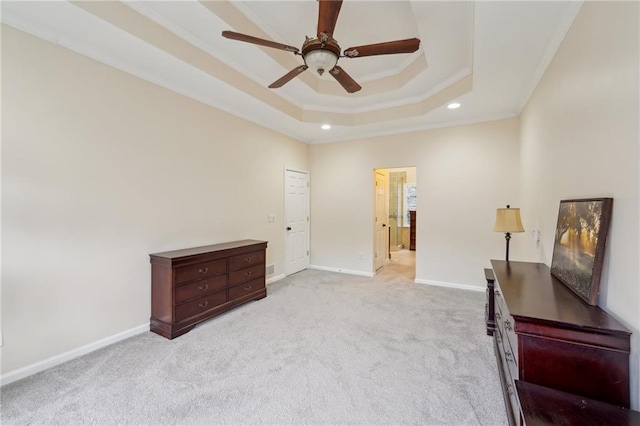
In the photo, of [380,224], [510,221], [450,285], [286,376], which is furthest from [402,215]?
[286,376]

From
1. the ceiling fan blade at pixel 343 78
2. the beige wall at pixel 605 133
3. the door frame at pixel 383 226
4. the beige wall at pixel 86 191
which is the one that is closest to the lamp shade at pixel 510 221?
the beige wall at pixel 605 133

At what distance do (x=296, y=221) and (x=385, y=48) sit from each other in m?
3.57

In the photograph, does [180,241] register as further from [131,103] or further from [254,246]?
[131,103]

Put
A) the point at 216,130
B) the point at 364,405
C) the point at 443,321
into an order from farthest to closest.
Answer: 1. the point at 216,130
2. the point at 443,321
3. the point at 364,405

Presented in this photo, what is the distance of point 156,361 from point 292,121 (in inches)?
136

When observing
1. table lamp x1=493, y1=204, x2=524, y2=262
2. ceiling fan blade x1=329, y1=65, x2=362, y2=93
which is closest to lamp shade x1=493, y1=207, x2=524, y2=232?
table lamp x1=493, y1=204, x2=524, y2=262

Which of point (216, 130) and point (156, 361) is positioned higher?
point (216, 130)

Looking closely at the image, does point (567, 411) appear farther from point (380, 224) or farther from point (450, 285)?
point (380, 224)

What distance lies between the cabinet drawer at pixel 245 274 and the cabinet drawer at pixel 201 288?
0.12 meters

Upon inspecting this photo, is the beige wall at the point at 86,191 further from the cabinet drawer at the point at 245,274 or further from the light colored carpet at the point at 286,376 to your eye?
the cabinet drawer at the point at 245,274

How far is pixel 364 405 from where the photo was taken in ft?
5.94

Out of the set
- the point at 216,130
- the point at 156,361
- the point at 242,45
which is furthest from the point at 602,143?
the point at 216,130

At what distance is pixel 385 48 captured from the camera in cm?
211

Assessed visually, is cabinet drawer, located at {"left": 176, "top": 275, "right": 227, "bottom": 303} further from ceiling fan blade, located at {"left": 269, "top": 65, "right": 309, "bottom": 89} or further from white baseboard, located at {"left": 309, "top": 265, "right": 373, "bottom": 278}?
white baseboard, located at {"left": 309, "top": 265, "right": 373, "bottom": 278}
